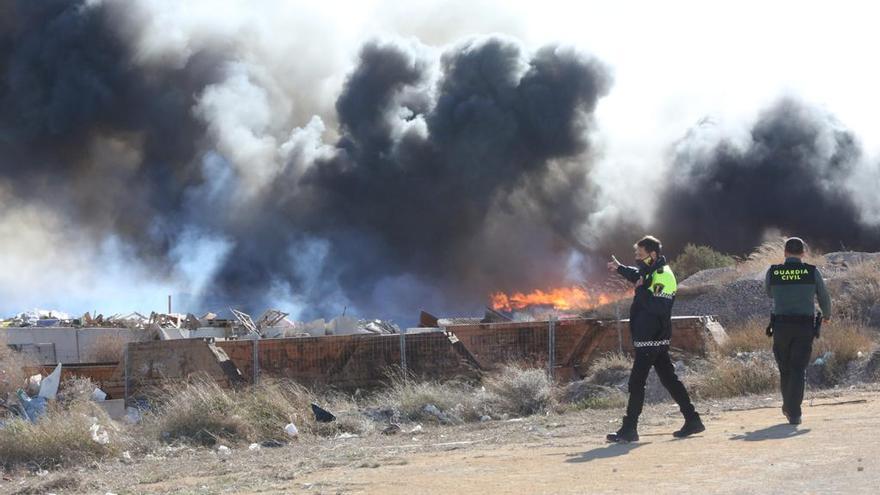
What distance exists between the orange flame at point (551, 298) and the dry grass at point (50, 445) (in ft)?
75.7

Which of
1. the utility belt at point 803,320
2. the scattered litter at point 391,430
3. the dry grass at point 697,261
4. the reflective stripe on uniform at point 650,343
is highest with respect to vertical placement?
the dry grass at point 697,261

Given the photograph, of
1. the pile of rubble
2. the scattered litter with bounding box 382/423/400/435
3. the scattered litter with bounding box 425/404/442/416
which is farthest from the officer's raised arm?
the pile of rubble

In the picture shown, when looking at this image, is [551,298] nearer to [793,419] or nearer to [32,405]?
[32,405]

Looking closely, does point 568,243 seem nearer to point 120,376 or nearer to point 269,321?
point 269,321

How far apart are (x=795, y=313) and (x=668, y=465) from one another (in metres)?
2.54

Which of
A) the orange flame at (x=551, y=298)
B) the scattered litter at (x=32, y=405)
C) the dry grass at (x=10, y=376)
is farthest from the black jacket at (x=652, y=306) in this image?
the orange flame at (x=551, y=298)

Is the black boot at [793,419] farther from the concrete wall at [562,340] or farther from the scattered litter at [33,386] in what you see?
the scattered litter at [33,386]

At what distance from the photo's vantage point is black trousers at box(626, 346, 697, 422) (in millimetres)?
8244

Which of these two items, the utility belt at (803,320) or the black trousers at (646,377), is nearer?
the black trousers at (646,377)

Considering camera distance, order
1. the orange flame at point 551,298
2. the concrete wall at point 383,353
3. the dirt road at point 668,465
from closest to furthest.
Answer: the dirt road at point 668,465 → the concrete wall at point 383,353 → the orange flame at point 551,298

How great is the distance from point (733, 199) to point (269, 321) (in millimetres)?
21266

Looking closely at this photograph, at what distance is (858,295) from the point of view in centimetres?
1875

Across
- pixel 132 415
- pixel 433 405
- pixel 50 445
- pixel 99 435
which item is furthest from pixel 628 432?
pixel 132 415

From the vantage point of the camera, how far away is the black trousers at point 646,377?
824 centimetres
